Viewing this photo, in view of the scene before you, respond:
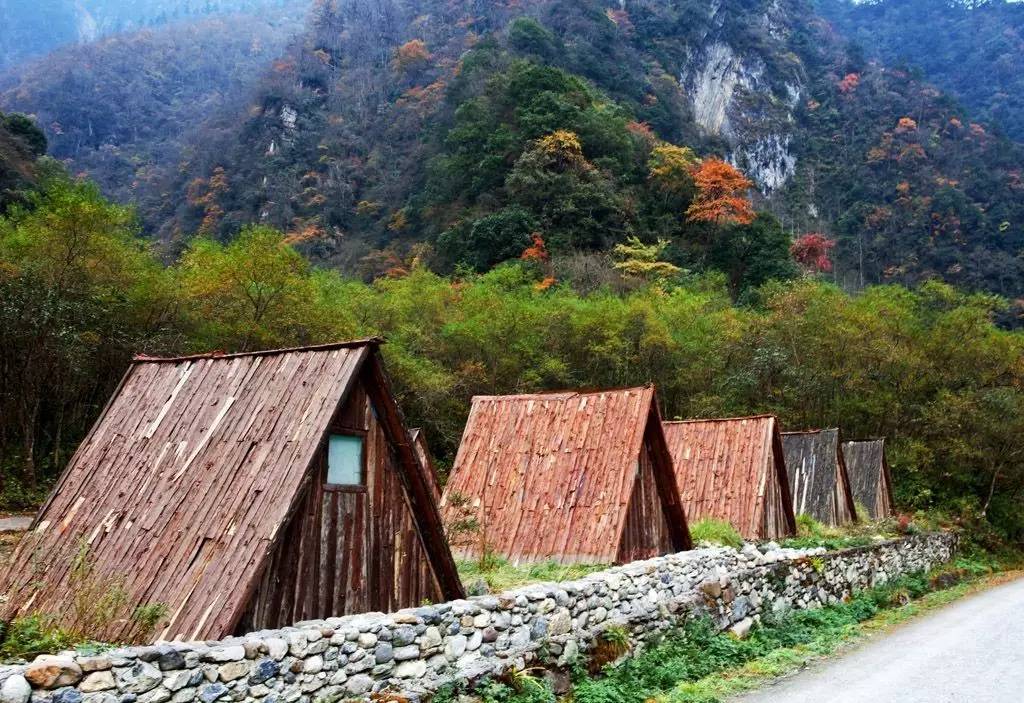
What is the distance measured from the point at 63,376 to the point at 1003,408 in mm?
33498

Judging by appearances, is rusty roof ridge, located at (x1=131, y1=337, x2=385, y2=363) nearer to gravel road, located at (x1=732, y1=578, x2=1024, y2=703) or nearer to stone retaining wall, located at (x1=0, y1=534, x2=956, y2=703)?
stone retaining wall, located at (x1=0, y1=534, x2=956, y2=703)

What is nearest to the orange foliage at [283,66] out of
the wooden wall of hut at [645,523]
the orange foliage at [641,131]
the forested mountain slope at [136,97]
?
the forested mountain slope at [136,97]

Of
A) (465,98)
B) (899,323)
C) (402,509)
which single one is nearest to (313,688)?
(402,509)

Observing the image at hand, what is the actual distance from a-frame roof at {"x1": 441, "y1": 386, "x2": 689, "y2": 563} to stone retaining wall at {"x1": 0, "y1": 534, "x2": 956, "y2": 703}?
1.25 metres

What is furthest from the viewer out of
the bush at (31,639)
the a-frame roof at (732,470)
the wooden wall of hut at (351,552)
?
the a-frame roof at (732,470)

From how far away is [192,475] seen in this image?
28.5ft

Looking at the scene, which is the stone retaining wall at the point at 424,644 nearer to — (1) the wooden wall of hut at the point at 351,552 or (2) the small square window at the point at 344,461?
(1) the wooden wall of hut at the point at 351,552

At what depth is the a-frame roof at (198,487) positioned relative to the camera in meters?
7.62

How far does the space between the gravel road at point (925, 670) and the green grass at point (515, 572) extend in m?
3.02

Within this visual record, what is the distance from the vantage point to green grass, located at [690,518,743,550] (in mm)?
15984

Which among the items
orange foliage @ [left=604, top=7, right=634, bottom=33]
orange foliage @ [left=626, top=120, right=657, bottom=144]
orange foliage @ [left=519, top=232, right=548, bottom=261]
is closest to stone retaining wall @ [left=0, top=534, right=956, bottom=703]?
orange foliage @ [left=519, top=232, right=548, bottom=261]

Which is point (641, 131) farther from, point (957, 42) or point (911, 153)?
point (957, 42)

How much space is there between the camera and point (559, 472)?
14.4 m

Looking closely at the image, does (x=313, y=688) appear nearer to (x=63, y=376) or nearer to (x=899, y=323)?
(x=63, y=376)
